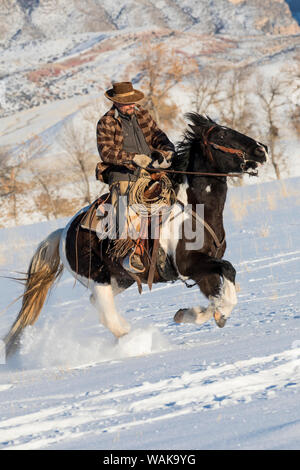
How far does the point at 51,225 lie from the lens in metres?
19.8

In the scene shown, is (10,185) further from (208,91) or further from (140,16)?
(140,16)

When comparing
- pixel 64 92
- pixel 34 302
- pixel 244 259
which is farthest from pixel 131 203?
pixel 64 92

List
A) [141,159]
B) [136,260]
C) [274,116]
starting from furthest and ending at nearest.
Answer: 1. [274,116]
2. [136,260]
3. [141,159]

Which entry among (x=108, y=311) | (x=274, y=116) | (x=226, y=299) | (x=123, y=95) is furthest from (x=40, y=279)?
(x=274, y=116)

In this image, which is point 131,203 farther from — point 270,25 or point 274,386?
point 270,25

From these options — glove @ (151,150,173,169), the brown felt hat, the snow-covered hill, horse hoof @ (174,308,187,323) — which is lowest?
the snow-covered hill

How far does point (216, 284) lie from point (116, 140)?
1.78 metres

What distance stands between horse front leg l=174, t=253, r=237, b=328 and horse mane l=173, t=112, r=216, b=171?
37.0 inches

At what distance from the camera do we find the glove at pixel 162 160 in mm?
5723

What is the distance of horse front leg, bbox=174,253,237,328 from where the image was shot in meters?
5.18

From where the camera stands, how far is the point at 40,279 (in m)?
6.64

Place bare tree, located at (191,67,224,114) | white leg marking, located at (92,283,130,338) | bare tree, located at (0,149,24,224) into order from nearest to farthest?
white leg marking, located at (92,283,130,338), bare tree, located at (191,67,224,114), bare tree, located at (0,149,24,224)

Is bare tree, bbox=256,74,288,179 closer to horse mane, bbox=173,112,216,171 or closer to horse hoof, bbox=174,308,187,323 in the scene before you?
horse mane, bbox=173,112,216,171

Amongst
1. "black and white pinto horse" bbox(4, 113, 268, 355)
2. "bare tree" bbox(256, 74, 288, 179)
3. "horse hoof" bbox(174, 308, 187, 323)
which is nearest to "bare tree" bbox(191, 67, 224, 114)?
"bare tree" bbox(256, 74, 288, 179)
